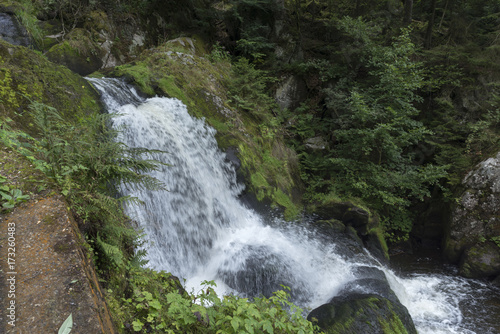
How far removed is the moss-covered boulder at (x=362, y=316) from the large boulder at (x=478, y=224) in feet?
18.0

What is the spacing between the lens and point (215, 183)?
786cm

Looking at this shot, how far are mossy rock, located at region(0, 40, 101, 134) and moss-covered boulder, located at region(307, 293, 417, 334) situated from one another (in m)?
5.96

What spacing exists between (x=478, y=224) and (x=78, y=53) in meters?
15.0

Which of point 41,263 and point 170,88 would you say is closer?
point 41,263

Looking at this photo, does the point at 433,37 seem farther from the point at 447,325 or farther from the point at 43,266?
the point at 43,266

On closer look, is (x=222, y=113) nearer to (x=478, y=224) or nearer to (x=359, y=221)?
(x=359, y=221)

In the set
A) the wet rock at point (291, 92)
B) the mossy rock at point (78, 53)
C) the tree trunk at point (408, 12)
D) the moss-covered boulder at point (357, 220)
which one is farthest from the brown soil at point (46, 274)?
the tree trunk at point (408, 12)

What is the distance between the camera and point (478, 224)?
8.93m

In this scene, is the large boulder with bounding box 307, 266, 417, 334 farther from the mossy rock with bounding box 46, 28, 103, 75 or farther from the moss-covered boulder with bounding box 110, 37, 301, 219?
the mossy rock with bounding box 46, 28, 103, 75

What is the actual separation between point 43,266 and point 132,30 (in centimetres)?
1232

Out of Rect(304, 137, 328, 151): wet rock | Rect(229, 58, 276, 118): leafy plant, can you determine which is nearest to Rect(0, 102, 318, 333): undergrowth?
Rect(229, 58, 276, 118): leafy plant

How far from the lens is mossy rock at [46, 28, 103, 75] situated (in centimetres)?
872

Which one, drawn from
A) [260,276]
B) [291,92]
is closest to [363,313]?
[260,276]

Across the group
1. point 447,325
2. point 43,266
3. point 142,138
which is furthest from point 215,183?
point 447,325
